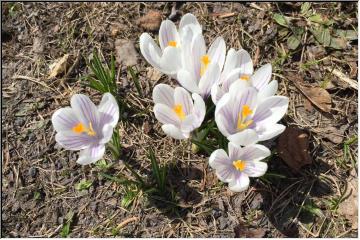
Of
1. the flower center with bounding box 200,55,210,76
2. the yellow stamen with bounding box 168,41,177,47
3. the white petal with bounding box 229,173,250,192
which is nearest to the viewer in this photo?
the white petal with bounding box 229,173,250,192

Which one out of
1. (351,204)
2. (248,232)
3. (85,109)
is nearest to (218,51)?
(85,109)

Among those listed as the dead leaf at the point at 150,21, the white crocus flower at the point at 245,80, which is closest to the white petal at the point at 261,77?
the white crocus flower at the point at 245,80

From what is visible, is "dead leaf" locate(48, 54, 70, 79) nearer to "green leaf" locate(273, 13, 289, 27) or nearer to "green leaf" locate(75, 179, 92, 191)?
"green leaf" locate(75, 179, 92, 191)

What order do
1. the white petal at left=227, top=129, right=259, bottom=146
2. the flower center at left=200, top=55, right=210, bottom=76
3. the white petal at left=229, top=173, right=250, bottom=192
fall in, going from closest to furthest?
the white petal at left=227, top=129, right=259, bottom=146 → the white petal at left=229, top=173, right=250, bottom=192 → the flower center at left=200, top=55, right=210, bottom=76

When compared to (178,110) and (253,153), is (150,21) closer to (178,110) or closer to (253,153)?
(178,110)

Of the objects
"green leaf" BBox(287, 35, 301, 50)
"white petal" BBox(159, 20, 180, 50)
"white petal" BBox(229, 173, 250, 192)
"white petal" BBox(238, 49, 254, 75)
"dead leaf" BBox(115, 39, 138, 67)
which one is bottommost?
"white petal" BBox(229, 173, 250, 192)

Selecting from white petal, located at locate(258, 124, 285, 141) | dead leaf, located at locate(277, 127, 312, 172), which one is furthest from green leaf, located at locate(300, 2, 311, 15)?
white petal, located at locate(258, 124, 285, 141)

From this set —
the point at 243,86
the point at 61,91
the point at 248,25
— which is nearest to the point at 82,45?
the point at 61,91
